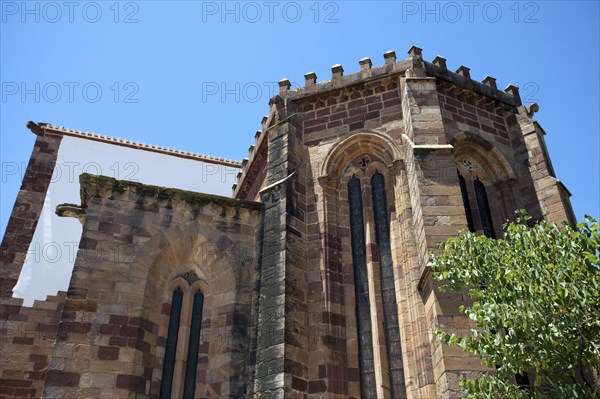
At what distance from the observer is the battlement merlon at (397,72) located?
12344mm

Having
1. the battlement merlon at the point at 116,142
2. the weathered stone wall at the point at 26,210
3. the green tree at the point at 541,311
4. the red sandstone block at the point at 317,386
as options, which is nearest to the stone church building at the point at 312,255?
the red sandstone block at the point at 317,386

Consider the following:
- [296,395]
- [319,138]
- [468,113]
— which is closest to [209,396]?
[296,395]

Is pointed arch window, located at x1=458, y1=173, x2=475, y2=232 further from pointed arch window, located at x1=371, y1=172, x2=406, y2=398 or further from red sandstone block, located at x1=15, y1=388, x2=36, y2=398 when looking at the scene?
red sandstone block, located at x1=15, y1=388, x2=36, y2=398

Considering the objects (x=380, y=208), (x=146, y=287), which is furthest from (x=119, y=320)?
(x=380, y=208)

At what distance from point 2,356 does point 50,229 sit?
4060 millimetres

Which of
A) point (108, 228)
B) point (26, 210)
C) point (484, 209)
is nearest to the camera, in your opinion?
point (108, 228)

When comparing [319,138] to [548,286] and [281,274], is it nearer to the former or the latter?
[281,274]

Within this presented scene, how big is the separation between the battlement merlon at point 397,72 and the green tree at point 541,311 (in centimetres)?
617

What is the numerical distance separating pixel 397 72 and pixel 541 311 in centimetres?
733

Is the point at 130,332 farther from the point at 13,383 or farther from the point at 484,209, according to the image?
the point at 484,209

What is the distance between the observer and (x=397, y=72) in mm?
12328

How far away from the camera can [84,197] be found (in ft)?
36.6

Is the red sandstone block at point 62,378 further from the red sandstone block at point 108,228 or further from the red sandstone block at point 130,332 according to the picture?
the red sandstone block at point 108,228

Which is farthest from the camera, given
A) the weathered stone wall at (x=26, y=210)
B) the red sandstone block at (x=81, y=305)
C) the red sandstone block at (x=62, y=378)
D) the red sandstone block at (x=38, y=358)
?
the weathered stone wall at (x=26, y=210)
